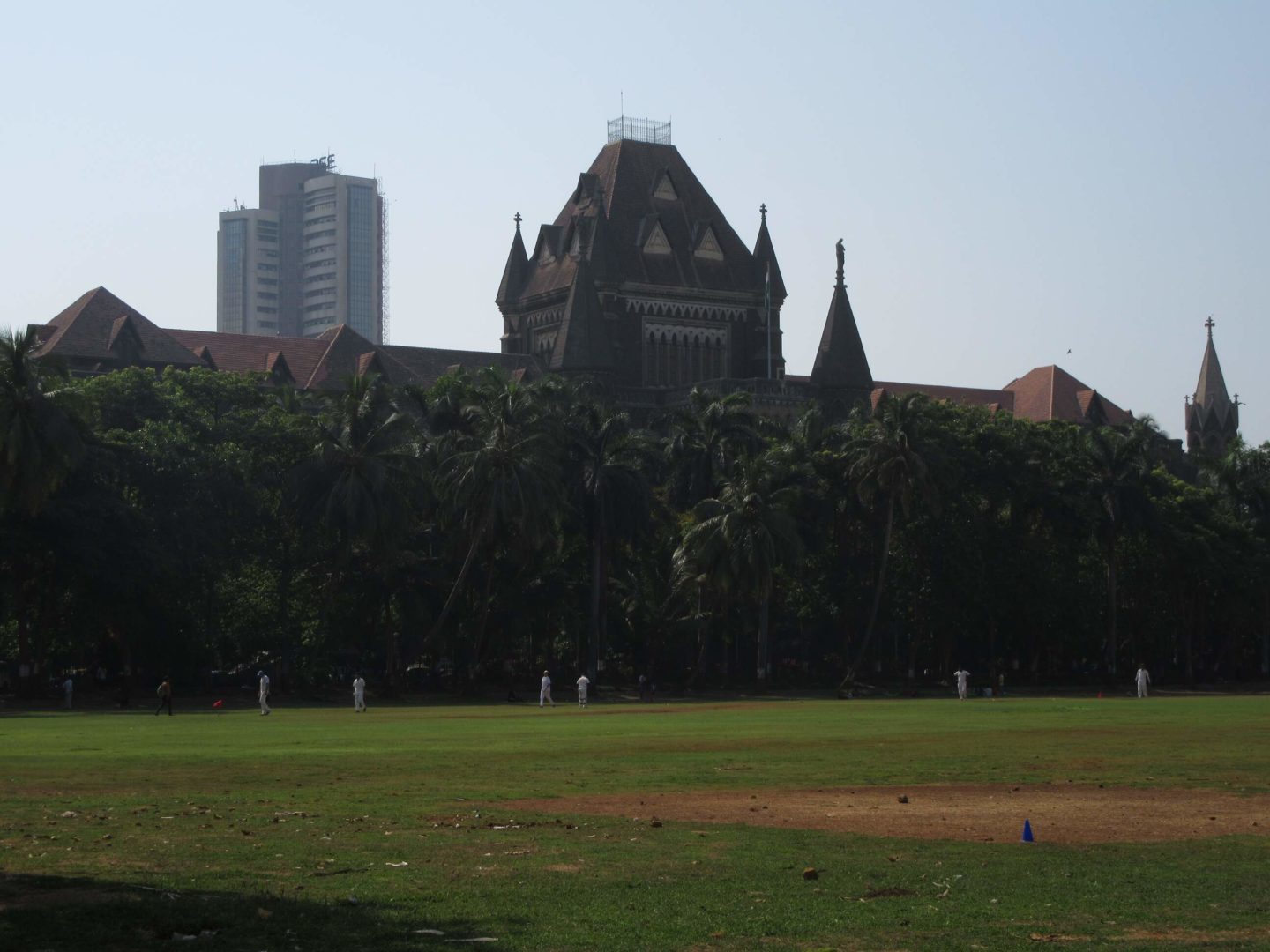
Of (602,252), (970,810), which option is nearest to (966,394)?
(602,252)

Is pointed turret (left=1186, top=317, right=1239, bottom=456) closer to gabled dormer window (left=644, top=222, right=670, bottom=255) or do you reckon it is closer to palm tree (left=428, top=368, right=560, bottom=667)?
gabled dormer window (left=644, top=222, right=670, bottom=255)

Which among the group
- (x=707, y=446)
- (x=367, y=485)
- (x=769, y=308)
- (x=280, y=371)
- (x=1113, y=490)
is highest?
(x=769, y=308)

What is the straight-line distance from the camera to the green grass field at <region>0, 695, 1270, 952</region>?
47.2ft

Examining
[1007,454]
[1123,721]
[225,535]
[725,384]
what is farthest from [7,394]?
[725,384]

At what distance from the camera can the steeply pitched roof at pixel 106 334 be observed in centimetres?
10912

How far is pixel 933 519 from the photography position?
87812mm

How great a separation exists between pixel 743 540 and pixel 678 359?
53.4 metres

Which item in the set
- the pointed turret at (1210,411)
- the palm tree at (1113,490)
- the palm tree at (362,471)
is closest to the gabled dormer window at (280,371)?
the palm tree at (362,471)

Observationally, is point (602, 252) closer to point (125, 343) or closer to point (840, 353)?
point (840, 353)

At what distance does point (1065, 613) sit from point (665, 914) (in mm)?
76632

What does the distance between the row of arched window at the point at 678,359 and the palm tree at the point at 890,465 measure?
43329 millimetres

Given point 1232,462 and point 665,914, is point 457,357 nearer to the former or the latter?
point 1232,462

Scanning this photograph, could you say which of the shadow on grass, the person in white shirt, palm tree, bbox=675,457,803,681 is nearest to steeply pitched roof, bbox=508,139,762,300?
palm tree, bbox=675,457,803,681

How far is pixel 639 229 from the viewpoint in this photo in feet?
425
